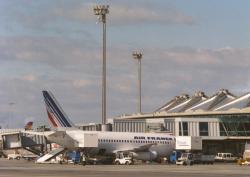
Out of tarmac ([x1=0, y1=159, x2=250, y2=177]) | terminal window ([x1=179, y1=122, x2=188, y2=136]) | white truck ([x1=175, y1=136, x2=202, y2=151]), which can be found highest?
terminal window ([x1=179, y1=122, x2=188, y2=136])

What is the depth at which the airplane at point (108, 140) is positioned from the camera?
8981 centimetres

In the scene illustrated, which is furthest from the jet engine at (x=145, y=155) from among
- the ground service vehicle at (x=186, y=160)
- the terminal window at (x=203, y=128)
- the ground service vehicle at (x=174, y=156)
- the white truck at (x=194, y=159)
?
the terminal window at (x=203, y=128)

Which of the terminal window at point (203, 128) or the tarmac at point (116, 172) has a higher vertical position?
the terminal window at point (203, 128)

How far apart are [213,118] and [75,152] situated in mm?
44135

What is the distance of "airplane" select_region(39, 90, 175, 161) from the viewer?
89.8m

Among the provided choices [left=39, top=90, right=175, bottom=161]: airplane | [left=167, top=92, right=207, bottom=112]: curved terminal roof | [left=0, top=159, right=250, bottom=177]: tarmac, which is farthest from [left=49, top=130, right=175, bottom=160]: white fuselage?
[left=167, top=92, right=207, bottom=112]: curved terminal roof

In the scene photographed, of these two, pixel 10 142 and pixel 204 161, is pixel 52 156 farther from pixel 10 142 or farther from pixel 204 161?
pixel 10 142

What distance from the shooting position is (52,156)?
9381 cm

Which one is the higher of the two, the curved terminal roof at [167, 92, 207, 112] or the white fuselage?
the curved terminal roof at [167, 92, 207, 112]

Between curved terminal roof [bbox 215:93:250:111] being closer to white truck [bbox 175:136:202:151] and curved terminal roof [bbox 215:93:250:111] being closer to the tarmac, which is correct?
white truck [bbox 175:136:202:151]

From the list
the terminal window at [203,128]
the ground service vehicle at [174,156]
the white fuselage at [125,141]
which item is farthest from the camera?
the terminal window at [203,128]

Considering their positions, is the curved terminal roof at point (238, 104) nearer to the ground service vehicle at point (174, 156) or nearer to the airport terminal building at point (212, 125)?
the airport terminal building at point (212, 125)

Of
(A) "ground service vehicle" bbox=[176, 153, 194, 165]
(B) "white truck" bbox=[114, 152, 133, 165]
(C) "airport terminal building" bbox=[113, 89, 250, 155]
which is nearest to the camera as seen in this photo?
(A) "ground service vehicle" bbox=[176, 153, 194, 165]

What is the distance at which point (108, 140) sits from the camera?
93.6 metres
